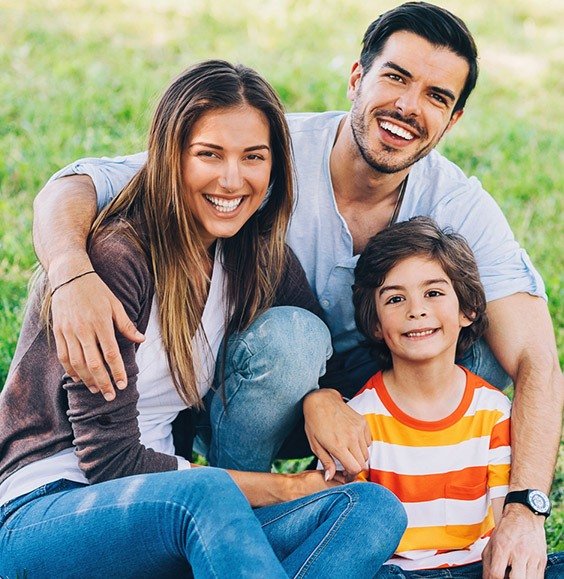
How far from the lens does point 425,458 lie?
10.3ft

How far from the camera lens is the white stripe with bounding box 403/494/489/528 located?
10.1 feet

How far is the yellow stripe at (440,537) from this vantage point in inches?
120

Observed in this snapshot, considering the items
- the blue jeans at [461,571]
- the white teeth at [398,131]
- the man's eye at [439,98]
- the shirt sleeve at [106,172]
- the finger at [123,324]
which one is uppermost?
the man's eye at [439,98]

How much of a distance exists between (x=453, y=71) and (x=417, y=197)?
0.45 m

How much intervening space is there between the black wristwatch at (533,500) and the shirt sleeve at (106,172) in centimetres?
149

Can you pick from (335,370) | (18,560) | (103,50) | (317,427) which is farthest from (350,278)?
(103,50)

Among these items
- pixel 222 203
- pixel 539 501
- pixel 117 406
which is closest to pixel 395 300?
pixel 222 203

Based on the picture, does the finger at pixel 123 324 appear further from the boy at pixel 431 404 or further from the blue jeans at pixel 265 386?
the boy at pixel 431 404

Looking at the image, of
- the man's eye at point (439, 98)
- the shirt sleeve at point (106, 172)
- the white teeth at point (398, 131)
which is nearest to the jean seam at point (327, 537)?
the shirt sleeve at point (106, 172)

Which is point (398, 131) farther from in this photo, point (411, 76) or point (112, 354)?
point (112, 354)

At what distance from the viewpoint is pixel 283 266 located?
131 inches

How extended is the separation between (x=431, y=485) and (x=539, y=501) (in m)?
0.31

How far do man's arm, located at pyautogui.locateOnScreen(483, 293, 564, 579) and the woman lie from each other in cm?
37

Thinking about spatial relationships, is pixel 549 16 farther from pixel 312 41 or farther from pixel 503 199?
pixel 503 199
